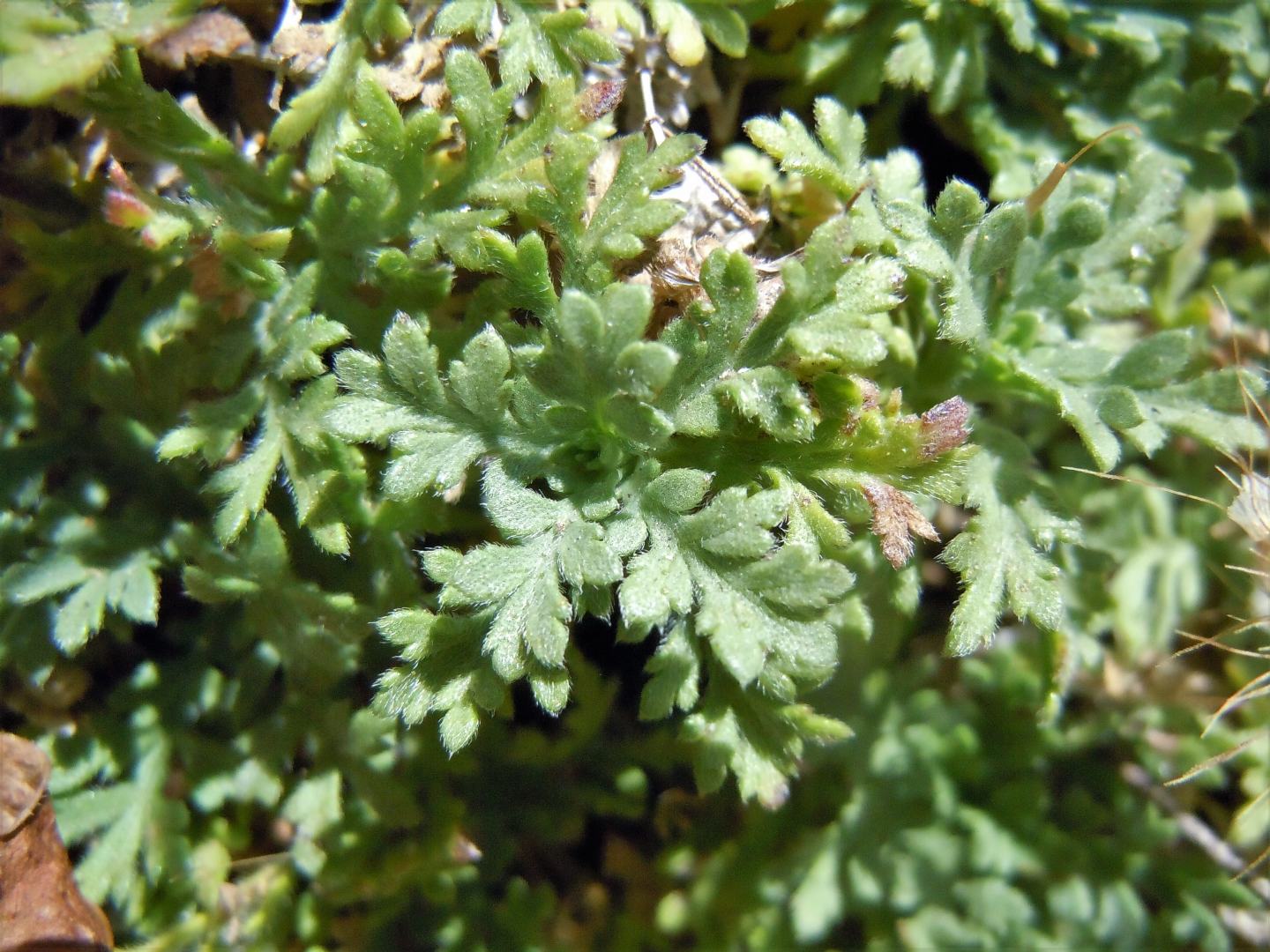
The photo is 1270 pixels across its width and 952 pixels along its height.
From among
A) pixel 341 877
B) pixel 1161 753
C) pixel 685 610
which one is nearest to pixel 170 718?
pixel 341 877

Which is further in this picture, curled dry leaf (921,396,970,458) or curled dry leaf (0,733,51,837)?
curled dry leaf (0,733,51,837)

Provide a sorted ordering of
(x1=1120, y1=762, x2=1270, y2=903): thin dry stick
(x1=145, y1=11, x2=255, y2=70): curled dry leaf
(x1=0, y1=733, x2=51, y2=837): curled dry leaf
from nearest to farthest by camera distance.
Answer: (x1=145, y1=11, x2=255, y2=70): curled dry leaf
(x1=0, y1=733, x2=51, y2=837): curled dry leaf
(x1=1120, y1=762, x2=1270, y2=903): thin dry stick

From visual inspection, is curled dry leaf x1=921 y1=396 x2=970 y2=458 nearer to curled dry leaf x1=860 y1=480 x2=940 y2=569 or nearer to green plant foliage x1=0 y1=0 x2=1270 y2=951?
green plant foliage x1=0 y1=0 x2=1270 y2=951

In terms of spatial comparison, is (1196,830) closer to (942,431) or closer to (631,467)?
(942,431)

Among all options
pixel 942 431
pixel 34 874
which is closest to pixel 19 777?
pixel 34 874

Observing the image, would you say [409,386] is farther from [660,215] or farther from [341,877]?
[341,877]

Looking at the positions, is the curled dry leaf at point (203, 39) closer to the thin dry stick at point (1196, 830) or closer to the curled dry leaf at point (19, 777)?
the curled dry leaf at point (19, 777)

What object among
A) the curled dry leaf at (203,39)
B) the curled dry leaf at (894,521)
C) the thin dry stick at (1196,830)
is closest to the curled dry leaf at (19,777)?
the curled dry leaf at (203,39)

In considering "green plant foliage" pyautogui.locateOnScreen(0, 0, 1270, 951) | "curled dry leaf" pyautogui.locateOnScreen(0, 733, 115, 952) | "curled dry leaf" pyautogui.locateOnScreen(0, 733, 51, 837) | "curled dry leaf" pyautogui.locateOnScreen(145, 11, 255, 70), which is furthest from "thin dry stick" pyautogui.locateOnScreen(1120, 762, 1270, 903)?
"curled dry leaf" pyautogui.locateOnScreen(145, 11, 255, 70)
